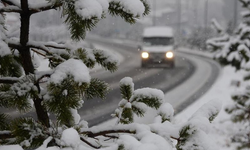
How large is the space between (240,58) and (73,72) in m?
7.15

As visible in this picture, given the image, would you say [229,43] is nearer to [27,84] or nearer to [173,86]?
[173,86]

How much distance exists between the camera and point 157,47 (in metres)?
15.9

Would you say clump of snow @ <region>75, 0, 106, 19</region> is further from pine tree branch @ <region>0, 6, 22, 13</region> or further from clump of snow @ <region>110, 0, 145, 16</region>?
pine tree branch @ <region>0, 6, 22, 13</region>

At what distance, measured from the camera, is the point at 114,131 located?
4.30 ft

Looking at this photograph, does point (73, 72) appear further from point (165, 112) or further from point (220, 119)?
point (220, 119)

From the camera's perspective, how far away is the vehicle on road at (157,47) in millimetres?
15789

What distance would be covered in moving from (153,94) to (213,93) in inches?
384

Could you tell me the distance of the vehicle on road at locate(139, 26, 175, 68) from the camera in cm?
1579

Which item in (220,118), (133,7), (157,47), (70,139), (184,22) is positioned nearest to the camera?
(70,139)

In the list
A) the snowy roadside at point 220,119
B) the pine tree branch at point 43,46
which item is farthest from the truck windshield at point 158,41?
the pine tree branch at point 43,46

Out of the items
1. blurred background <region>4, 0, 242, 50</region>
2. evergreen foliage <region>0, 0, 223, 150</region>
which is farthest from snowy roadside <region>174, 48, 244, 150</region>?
blurred background <region>4, 0, 242, 50</region>

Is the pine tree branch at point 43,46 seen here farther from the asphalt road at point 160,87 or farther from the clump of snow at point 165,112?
the asphalt road at point 160,87

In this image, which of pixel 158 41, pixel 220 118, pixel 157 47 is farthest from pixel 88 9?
pixel 158 41

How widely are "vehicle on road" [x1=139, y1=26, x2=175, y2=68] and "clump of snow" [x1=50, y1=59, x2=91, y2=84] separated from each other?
1465cm
